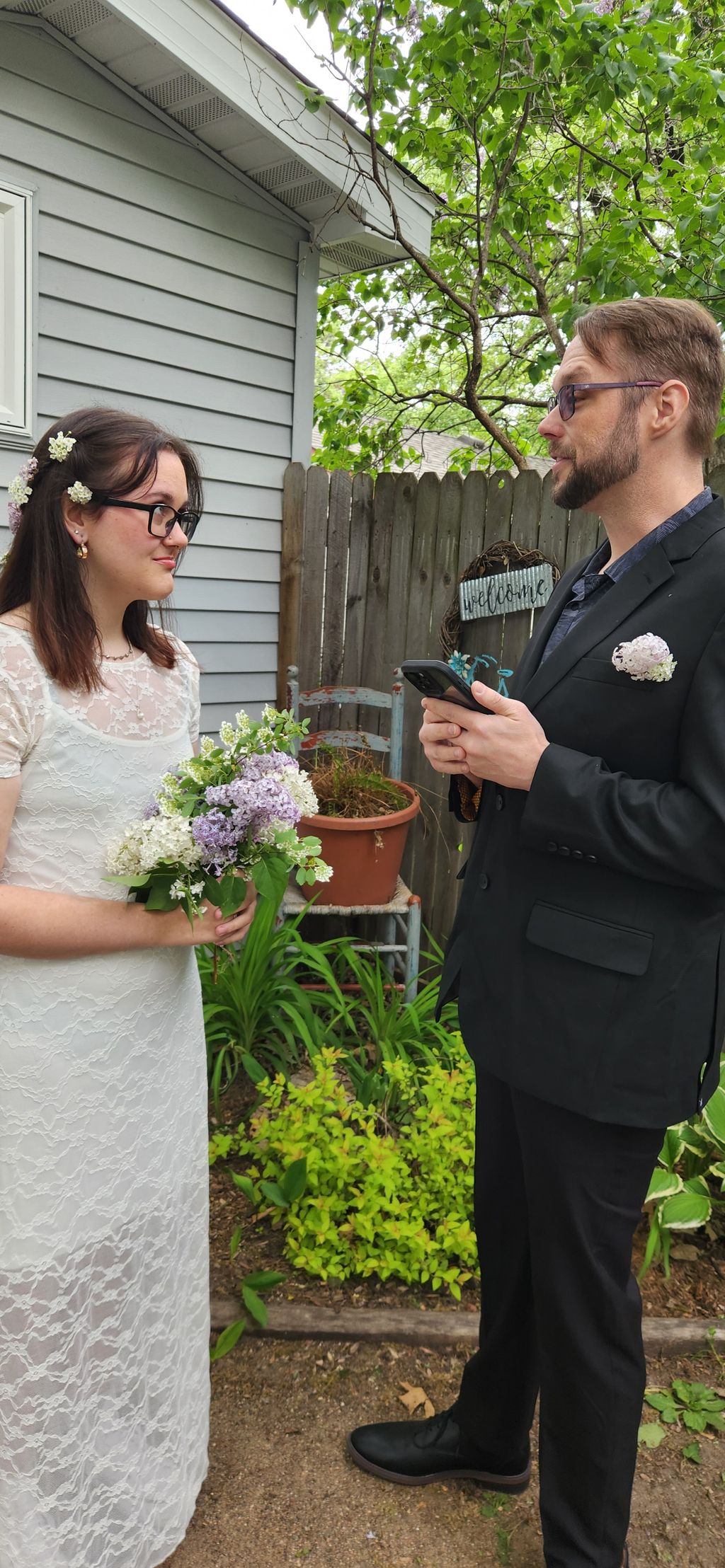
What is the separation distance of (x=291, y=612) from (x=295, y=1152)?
8.41 ft

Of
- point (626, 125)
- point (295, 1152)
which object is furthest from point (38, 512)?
point (626, 125)

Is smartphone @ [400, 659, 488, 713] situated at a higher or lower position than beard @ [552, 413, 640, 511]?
lower

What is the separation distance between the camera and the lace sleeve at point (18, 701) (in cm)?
135

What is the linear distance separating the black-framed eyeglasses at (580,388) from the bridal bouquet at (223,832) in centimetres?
68

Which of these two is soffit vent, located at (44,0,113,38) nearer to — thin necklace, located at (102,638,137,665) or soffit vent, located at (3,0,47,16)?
soffit vent, located at (3,0,47,16)

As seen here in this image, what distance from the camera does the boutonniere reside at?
1.31m

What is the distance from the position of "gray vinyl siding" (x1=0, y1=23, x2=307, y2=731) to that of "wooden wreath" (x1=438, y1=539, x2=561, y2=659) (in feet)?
2.88

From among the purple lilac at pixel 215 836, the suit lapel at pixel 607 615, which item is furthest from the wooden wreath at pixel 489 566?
the purple lilac at pixel 215 836

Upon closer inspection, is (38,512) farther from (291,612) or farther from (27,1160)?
(291,612)

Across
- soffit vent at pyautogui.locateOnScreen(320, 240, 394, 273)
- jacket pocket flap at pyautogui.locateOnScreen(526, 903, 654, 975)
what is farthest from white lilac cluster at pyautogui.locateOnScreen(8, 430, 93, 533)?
soffit vent at pyautogui.locateOnScreen(320, 240, 394, 273)

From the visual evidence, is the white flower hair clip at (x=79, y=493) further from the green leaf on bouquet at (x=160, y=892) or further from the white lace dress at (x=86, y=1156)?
the green leaf on bouquet at (x=160, y=892)

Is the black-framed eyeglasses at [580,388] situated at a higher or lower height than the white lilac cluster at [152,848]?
higher

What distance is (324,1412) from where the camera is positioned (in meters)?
Answer: 2.18

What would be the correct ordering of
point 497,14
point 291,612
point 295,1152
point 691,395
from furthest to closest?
point 291,612
point 497,14
point 295,1152
point 691,395
